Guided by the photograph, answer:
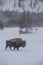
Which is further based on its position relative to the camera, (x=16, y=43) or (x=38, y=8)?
Result: (x=38, y=8)

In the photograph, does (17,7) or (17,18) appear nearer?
(17,18)

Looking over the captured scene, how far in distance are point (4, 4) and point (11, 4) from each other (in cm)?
129

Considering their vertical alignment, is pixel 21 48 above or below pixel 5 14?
above

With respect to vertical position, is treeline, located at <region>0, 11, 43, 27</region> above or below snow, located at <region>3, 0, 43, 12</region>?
below

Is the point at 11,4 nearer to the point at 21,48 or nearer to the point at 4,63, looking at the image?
the point at 21,48

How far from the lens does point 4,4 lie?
2146 inches

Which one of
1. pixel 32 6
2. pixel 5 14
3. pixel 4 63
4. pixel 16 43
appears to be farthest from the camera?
pixel 32 6

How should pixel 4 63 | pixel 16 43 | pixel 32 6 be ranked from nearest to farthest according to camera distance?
1. pixel 4 63
2. pixel 16 43
3. pixel 32 6

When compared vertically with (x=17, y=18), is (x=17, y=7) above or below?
above

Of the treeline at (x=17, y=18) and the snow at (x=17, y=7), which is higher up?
the snow at (x=17, y=7)

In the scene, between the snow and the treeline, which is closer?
the treeline

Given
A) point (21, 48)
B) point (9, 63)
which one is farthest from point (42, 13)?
point (9, 63)

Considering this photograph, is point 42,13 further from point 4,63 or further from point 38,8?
point 4,63

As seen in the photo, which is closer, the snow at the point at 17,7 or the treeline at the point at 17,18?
the treeline at the point at 17,18
